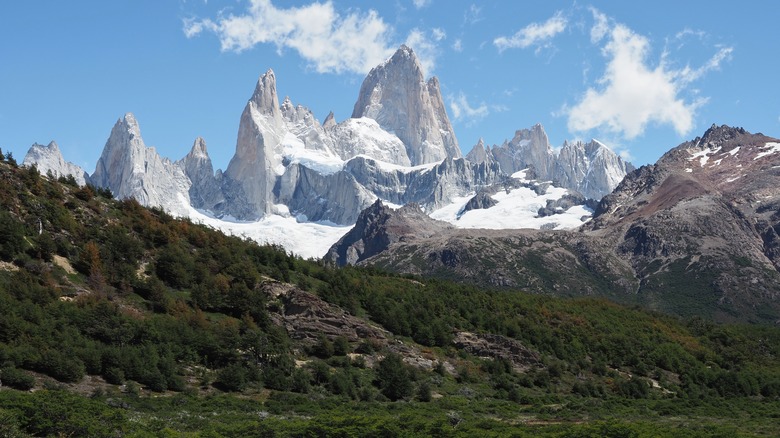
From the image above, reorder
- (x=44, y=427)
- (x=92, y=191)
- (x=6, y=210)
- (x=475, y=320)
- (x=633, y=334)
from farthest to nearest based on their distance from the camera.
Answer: (x=633, y=334) → (x=475, y=320) → (x=92, y=191) → (x=6, y=210) → (x=44, y=427)

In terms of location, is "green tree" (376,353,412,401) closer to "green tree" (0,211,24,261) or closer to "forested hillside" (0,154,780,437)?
A: "forested hillside" (0,154,780,437)

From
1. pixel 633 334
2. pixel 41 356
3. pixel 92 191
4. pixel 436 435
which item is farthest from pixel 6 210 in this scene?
pixel 633 334

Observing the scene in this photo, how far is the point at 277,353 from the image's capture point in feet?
224

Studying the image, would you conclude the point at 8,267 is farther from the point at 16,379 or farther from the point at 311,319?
the point at 311,319

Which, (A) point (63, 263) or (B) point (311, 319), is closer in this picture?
(A) point (63, 263)

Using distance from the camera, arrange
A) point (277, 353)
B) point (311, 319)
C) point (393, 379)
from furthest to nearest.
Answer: point (311, 319) → point (277, 353) → point (393, 379)

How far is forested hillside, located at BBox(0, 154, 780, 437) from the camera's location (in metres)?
48.8

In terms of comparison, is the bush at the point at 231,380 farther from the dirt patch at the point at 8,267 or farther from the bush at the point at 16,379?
the dirt patch at the point at 8,267

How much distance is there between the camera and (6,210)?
73688 mm

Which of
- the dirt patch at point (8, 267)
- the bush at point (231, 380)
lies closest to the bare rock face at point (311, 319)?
the bush at point (231, 380)

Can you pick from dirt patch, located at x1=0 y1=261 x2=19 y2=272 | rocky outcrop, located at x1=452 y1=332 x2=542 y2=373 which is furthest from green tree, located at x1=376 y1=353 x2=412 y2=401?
dirt patch, located at x1=0 y1=261 x2=19 y2=272

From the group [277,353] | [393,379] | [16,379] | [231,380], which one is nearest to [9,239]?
[231,380]

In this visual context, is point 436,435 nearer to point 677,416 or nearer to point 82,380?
point 82,380

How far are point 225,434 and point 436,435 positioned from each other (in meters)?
11.1
